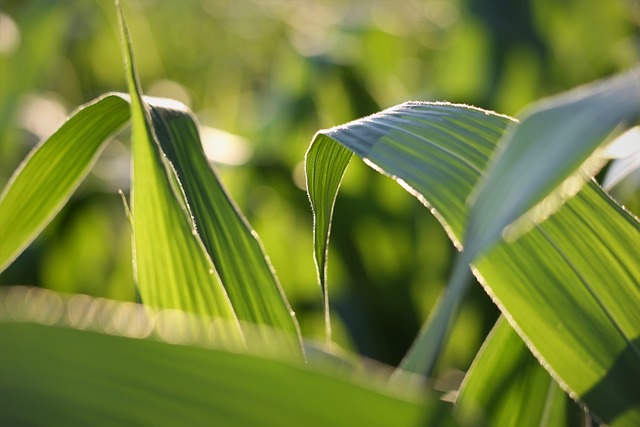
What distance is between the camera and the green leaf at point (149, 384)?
0.23 metres

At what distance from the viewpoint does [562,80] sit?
133 centimetres

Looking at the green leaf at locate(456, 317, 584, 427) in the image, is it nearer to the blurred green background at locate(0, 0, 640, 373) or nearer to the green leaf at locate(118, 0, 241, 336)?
the green leaf at locate(118, 0, 241, 336)

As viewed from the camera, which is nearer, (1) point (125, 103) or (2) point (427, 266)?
(1) point (125, 103)

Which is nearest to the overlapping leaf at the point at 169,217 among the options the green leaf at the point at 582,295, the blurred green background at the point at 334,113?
the green leaf at the point at 582,295

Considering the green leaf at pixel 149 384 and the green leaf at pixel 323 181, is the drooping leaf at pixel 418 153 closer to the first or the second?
the green leaf at pixel 323 181

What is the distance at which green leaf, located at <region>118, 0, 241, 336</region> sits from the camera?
0.42 m

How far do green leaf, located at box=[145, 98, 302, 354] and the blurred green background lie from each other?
1.64 feet

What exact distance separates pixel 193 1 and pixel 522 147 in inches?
103

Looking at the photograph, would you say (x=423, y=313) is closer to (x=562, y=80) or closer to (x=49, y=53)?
(x=562, y=80)

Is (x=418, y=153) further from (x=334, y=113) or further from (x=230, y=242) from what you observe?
(x=334, y=113)

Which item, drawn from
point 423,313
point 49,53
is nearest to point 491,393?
point 423,313

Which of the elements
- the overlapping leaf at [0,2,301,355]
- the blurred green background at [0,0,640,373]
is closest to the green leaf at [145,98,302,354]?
the overlapping leaf at [0,2,301,355]

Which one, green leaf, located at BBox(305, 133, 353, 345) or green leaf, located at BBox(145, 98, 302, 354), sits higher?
green leaf, located at BBox(305, 133, 353, 345)

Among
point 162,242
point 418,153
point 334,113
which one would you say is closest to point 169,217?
point 162,242
